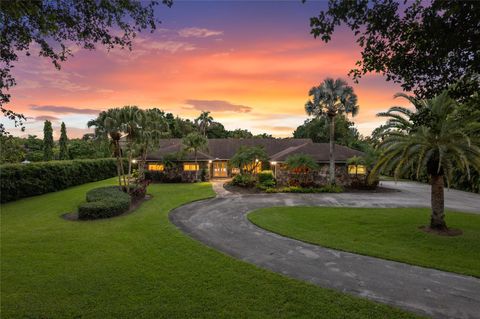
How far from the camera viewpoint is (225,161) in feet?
126

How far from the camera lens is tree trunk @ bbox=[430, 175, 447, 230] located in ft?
42.6

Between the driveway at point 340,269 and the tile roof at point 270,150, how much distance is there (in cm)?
1678

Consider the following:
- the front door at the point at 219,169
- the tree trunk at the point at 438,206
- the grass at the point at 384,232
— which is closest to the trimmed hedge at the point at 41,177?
the front door at the point at 219,169

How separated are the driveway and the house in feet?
50.1

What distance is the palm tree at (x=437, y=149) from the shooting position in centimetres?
1217

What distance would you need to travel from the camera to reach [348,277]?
8.15 metres

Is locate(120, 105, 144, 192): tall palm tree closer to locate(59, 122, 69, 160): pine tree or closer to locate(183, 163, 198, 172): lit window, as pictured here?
locate(183, 163, 198, 172): lit window

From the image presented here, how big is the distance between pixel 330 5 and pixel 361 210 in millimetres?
15087

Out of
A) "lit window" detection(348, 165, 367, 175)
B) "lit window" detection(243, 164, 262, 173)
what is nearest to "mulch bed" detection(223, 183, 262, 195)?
"lit window" detection(243, 164, 262, 173)

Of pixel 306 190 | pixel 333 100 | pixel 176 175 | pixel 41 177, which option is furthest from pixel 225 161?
pixel 41 177

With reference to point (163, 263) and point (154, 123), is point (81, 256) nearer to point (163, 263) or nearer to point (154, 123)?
point (163, 263)

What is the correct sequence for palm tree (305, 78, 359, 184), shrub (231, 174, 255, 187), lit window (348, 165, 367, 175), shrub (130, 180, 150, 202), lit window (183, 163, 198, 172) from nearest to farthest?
1. shrub (130, 180, 150, 202)
2. palm tree (305, 78, 359, 184)
3. shrub (231, 174, 255, 187)
4. lit window (348, 165, 367, 175)
5. lit window (183, 163, 198, 172)

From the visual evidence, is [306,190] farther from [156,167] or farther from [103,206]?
[156,167]

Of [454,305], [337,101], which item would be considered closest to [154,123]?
[337,101]
